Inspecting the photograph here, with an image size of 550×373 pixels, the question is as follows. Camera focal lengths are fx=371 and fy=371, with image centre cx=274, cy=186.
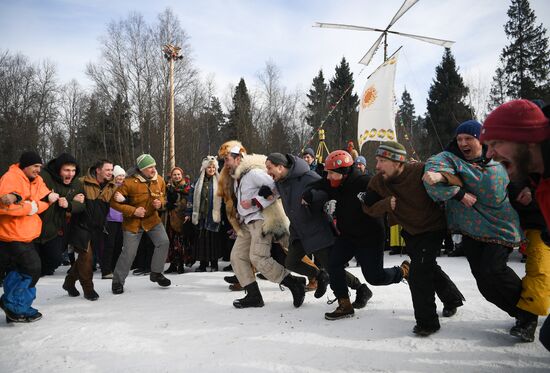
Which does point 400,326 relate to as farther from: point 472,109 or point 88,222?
point 472,109

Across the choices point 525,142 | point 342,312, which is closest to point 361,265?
point 342,312

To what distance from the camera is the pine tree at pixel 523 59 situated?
94.2ft

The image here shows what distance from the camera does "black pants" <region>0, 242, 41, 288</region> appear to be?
3.93 metres

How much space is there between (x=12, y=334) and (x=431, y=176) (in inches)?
167

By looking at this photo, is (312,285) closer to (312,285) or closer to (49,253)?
(312,285)

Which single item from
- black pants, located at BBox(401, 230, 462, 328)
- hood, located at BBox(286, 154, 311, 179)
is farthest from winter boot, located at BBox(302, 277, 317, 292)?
black pants, located at BBox(401, 230, 462, 328)

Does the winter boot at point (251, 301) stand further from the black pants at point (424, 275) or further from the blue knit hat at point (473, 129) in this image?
the blue knit hat at point (473, 129)

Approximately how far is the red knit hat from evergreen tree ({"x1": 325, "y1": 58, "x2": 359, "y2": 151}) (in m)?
31.1

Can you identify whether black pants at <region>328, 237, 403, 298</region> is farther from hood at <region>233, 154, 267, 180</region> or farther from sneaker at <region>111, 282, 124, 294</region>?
sneaker at <region>111, 282, 124, 294</region>

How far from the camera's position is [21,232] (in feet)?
13.1

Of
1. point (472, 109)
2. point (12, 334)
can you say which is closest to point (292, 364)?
point (12, 334)

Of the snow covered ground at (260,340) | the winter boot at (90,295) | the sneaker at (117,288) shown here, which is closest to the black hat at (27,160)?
the snow covered ground at (260,340)

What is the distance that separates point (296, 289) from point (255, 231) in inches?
35.1

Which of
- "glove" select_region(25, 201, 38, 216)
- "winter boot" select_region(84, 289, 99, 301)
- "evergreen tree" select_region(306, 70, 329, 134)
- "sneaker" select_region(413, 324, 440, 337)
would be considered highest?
"evergreen tree" select_region(306, 70, 329, 134)
